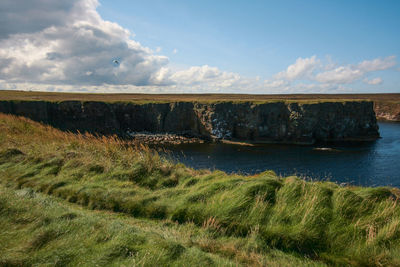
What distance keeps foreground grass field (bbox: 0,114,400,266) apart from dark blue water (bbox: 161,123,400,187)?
16.8 m

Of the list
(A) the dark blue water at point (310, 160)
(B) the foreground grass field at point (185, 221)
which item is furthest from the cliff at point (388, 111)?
(B) the foreground grass field at point (185, 221)

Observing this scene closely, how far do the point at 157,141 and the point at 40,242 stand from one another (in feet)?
159

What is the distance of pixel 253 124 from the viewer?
56.2 meters

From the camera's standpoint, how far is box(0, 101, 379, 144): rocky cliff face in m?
54.5

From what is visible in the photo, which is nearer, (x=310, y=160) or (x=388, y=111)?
(x=310, y=160)

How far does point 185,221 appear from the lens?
24.6ft

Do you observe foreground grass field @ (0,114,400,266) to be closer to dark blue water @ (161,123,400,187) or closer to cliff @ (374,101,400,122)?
dark blue water @ (161,123,400,187)

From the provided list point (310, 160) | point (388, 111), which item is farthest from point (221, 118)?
point (388, 111)

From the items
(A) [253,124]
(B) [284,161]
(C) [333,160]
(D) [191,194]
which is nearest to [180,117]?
(A) [253,124]

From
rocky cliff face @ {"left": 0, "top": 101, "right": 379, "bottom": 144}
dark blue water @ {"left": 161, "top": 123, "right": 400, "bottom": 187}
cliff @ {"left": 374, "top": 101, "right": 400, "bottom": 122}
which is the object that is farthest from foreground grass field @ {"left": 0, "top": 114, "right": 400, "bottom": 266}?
cliff @ {"left": 374, "top": 101, "right": 400, "bottom": 122}

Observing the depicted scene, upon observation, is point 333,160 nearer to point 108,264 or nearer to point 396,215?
point 396,215

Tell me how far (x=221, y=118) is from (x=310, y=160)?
2543 cm

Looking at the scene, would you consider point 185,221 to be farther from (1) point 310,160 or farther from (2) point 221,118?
(2) point 221,118

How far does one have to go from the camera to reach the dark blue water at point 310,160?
2933cm
